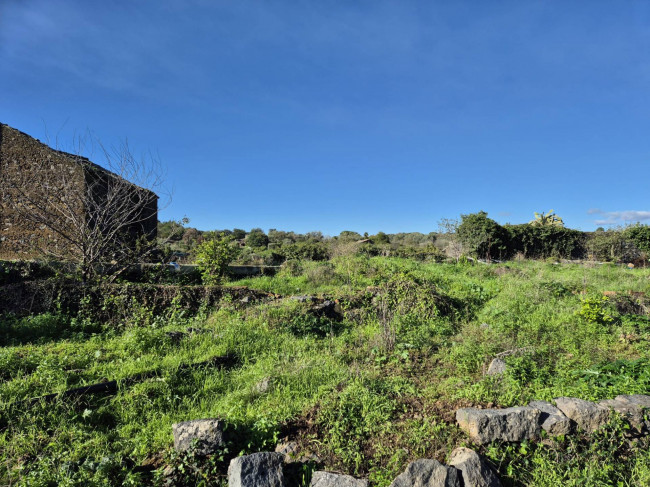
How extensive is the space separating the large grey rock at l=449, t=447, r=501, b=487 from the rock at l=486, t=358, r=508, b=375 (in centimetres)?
167

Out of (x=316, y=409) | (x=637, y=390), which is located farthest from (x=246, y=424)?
(x=637, y=390)

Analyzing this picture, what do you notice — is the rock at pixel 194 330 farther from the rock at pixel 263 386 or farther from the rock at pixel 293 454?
the rock at pixel 293 454

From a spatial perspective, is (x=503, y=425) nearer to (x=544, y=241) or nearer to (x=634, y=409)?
(x=634, y=409)

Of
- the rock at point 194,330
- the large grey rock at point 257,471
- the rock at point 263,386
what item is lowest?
the large grey rock at point 257,471

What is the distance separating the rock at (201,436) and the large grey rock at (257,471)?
0.28 m

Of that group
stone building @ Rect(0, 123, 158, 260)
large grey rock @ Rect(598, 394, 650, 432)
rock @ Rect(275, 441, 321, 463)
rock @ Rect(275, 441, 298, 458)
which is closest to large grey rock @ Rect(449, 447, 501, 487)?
rock @ Rect(275, 441, 321, 463)

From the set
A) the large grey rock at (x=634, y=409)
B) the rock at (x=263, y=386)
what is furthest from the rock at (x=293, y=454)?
the large grey rock at (x=634, y=409)

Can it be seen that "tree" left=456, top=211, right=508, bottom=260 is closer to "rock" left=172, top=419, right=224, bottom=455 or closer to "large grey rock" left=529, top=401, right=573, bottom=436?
"large grey rock" left=529, top=401, right=573, bottom=436

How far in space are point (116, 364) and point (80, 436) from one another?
5.19 feet

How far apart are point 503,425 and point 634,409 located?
132cm

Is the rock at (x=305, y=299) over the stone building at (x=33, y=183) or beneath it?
beneath

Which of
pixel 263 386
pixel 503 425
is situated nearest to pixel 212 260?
pixel 263 386

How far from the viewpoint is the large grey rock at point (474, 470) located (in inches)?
95.5

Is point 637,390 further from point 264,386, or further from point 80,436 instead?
point 80,436
